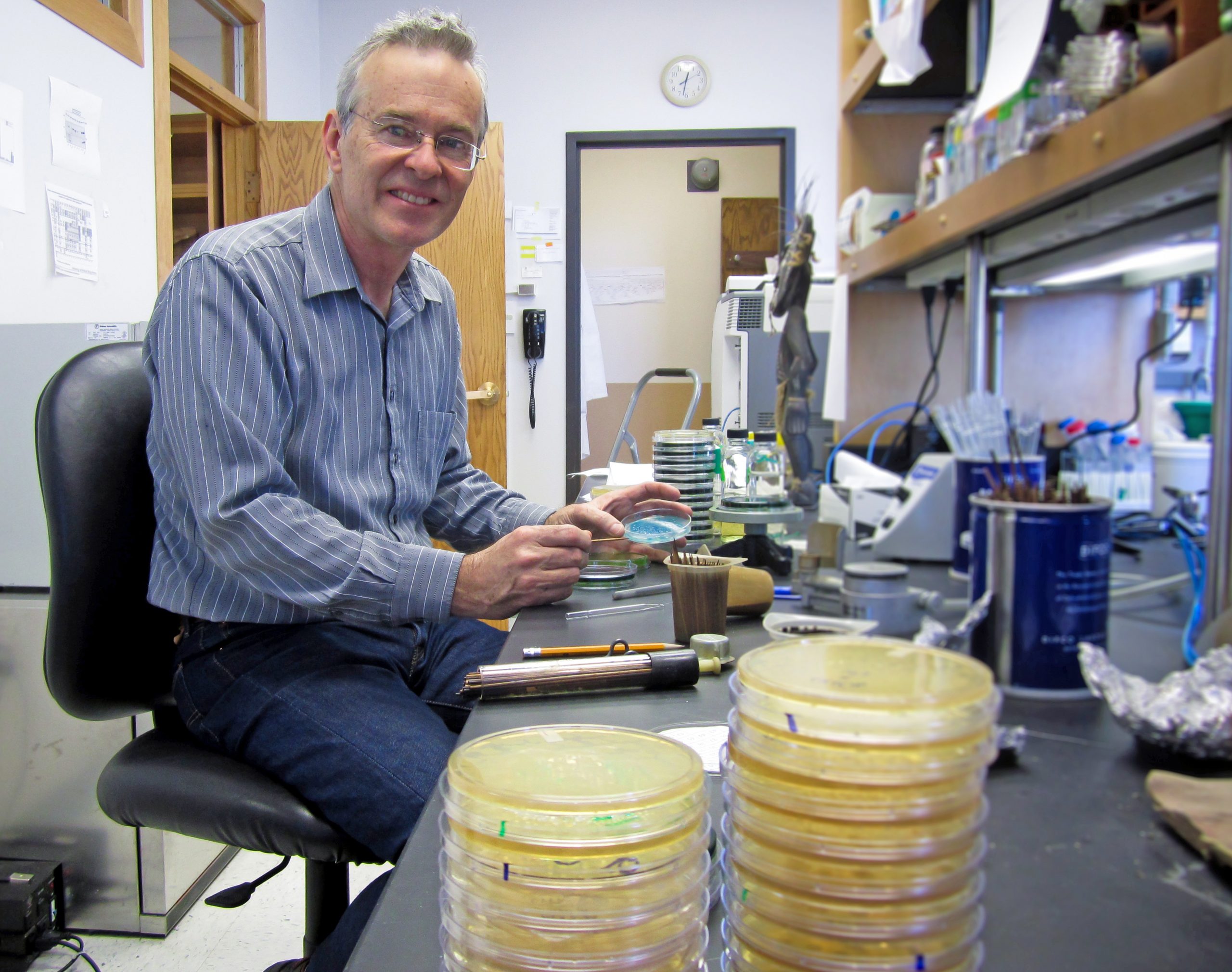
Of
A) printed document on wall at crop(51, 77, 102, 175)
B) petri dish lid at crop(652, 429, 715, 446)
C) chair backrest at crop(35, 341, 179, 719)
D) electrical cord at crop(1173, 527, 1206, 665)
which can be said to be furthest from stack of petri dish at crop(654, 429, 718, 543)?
printed document on wall at crop(51, 77, 102, 175)

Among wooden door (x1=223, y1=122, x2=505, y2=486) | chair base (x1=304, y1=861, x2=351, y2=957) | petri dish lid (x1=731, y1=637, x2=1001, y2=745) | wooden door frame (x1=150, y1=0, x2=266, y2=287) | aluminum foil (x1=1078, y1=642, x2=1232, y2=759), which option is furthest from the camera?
wooden door (x1=223, y1=122, x2=505, y2=486)

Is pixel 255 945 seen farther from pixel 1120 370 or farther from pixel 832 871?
pixel 1120 370

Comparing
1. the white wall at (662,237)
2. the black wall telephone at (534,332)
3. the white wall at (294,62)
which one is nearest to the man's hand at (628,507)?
the black wall telephone at (534,332)

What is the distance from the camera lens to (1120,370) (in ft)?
5.56

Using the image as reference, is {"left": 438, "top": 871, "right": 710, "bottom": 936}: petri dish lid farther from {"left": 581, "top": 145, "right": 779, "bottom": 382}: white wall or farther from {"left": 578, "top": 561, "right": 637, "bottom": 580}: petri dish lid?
{"left": 581, "top": 145, "right": 779, "bottom": 382}: white wall

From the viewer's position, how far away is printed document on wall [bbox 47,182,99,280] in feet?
8.02

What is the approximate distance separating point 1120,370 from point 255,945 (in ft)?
6.71

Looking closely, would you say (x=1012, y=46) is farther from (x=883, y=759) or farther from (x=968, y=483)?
(x=883, y=759)

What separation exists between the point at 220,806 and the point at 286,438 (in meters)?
0.51

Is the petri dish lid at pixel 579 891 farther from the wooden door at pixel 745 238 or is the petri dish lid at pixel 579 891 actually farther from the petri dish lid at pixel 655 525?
the wooden door at pixel 745 238

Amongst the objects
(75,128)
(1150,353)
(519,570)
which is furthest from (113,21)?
(1150,353)

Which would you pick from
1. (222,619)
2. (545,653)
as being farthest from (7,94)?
(545,653)

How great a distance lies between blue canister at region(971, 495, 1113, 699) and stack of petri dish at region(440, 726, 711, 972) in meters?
0.43

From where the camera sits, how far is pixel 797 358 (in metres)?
2.01
